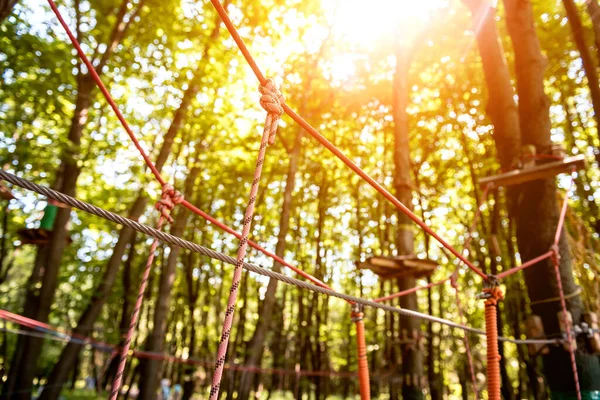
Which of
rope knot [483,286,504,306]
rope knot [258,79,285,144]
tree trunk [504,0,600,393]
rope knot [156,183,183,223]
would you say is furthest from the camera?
tree trunk [504,0,600,393]

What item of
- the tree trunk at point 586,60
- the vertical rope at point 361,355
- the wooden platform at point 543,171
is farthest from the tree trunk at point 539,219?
the vertical rope at point 361,355

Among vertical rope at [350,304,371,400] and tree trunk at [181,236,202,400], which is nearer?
vertical rope at [350,304,371,400]

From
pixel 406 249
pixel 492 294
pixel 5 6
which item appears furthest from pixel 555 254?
pixel 5 6

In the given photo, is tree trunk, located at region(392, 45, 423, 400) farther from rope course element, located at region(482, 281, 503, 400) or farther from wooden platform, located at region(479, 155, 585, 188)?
rope course element, located at region(482, 281, 503, 400)

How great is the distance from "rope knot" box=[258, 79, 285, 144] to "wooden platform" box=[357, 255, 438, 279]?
3.82 m

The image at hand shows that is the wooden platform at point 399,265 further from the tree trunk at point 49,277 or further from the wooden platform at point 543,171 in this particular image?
the tree trunk at point 49,277

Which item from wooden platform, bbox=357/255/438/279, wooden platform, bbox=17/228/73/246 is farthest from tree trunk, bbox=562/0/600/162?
wooden platform, bbox=17/228/73/246

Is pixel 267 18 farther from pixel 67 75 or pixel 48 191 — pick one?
pixel 48 191

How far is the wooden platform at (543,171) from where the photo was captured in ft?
13.1

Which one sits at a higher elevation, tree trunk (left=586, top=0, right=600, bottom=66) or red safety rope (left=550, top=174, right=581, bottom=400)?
tree trunk (left=586, top=0, right=600, bottom=66)

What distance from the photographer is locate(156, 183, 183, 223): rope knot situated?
2.25 metres

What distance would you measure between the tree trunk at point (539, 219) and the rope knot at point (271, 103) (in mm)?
3631

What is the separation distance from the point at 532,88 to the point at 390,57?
6218 millimetres

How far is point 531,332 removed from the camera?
414 centimetres
